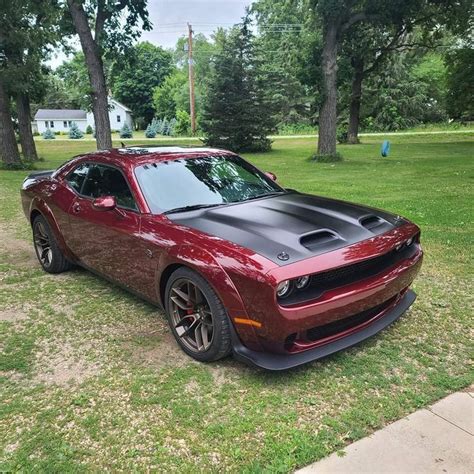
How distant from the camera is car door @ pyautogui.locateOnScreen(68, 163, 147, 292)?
3887 mm

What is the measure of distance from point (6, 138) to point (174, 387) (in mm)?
16979

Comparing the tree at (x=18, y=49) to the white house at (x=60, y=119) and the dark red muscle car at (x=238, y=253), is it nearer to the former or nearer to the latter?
the dark red muscle car at (x=238, y=253)

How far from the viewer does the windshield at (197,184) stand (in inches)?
155

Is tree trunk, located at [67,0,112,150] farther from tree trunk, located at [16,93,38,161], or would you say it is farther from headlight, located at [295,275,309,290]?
headlight, located at [295,275,309,290]

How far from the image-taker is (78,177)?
16.3 ft

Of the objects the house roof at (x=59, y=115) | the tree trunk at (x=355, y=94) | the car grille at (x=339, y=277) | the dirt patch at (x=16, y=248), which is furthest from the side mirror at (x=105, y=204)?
the house roof at (x=59, y=115)

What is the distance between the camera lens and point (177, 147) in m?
4.83

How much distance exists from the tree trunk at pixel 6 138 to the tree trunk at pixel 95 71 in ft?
12.5

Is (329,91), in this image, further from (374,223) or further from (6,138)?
(374,223)

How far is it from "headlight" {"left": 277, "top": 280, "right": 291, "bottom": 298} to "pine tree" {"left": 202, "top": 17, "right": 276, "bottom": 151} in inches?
895

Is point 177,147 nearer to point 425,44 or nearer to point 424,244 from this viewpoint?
point 424,244

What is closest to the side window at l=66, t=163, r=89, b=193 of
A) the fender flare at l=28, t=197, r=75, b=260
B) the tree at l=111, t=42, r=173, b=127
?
the fender flare at l=28, t=197, r=75, b=260

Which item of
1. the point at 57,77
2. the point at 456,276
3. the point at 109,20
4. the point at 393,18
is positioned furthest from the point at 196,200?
the point at 57,77

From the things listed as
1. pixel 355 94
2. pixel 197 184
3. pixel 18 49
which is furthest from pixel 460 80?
pixel 197 184
